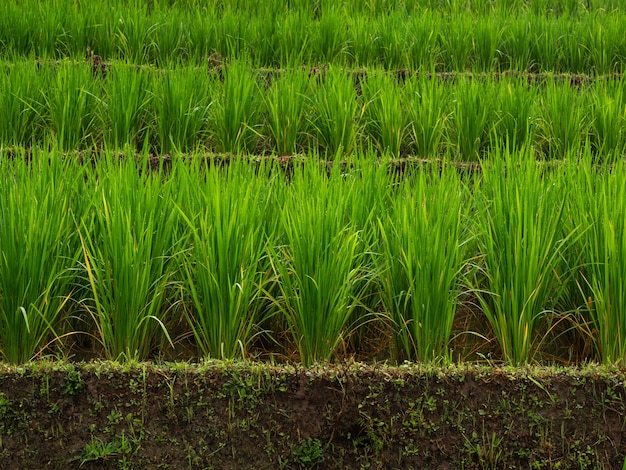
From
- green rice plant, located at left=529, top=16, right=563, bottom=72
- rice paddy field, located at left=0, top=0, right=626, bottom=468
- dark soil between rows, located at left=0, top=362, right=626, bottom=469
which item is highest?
green rice plant, located at left=529, top=16, right=563, bottom=72

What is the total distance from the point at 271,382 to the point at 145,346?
404 mm

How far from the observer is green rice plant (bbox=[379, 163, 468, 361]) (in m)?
1.87

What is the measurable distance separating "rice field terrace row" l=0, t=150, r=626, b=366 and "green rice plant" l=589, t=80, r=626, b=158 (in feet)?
3.59

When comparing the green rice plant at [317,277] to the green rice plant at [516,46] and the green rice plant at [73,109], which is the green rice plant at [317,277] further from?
the green rice plant at [516,46]

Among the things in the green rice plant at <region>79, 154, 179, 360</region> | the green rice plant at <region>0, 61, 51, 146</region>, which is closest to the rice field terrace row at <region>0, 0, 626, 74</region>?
the green rice plant at <region>0, 61, 51, 146</region>

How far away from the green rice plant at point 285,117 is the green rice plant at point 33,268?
4.17 ft

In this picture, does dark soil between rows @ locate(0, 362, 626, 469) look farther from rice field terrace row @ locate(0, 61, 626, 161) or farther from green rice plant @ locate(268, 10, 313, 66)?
green rice plant @ locate(268, 10, 313, 66)

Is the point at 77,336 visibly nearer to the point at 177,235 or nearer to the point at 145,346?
the point at 145,346

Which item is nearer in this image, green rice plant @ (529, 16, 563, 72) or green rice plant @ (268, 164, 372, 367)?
green rice plant @ (268, 164, 372, 367)

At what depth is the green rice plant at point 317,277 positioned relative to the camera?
6.07ft

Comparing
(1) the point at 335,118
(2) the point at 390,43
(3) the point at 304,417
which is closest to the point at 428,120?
(1) the point at 335,118

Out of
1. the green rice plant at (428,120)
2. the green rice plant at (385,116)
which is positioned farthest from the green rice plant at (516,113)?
the green rice plant at (385,116)

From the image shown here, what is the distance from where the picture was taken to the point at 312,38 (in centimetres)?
421

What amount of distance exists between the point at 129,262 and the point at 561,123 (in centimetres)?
209
